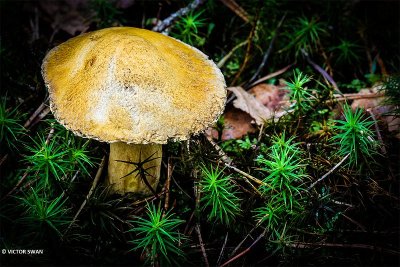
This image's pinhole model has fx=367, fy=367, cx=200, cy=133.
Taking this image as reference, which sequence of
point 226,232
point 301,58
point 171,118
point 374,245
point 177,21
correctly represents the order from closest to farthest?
1. point 171,118
2. point 374,245
3. point 226,232
4. point 177,21
5. point 301,58

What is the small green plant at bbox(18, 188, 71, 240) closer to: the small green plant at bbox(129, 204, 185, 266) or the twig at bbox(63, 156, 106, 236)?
the twig at bbox(63, 156, 106, 236)

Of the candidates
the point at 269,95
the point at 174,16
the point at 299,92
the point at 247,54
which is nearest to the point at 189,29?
the point at 174,16

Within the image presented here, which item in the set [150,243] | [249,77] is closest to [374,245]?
[150,243]

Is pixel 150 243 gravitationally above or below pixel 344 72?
below

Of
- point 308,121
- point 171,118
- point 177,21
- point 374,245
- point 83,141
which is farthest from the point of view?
point 177,21

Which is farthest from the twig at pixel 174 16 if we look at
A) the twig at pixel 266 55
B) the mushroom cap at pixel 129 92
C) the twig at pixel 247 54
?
the mushroom cap at pixel 129 92

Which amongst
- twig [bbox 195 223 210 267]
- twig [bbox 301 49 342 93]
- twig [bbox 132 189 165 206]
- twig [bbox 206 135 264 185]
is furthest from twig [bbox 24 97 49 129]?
twig [bbox 301 49 342 93]

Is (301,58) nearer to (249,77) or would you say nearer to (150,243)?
(249,77)
